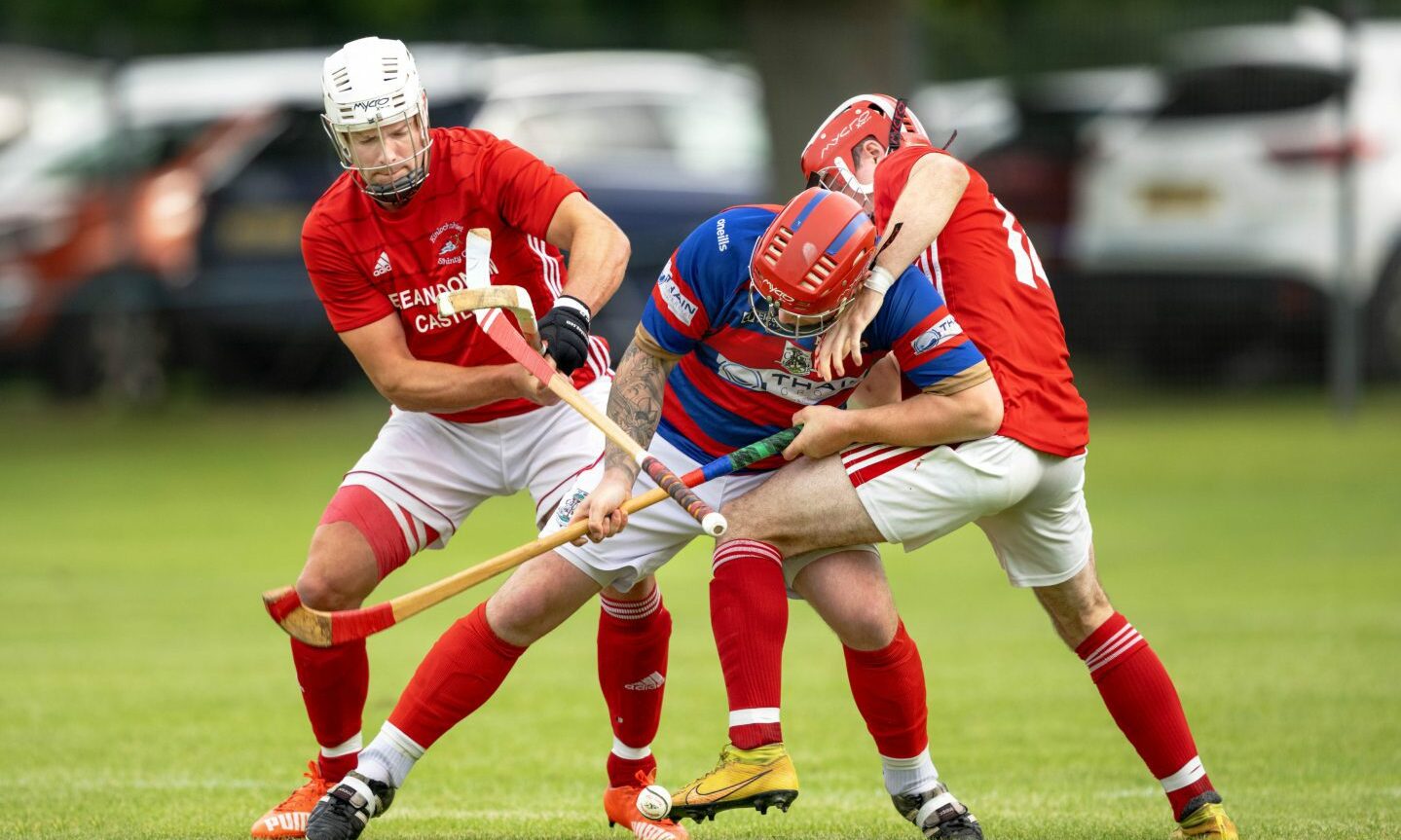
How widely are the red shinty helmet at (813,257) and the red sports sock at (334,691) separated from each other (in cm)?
176

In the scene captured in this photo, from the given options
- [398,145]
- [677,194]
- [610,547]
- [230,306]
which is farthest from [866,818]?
[230,306]

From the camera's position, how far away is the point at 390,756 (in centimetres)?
521

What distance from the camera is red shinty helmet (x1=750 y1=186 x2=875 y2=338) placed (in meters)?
4.76

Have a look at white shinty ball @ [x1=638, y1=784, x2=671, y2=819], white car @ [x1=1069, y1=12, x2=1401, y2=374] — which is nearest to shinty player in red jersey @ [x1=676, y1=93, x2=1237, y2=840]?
white shinty ball @ [x1=638, y1=784, x2=671, y2=819]

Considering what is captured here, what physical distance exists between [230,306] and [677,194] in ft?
12.7

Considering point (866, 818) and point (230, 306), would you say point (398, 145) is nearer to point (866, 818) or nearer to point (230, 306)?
point (866, 818)

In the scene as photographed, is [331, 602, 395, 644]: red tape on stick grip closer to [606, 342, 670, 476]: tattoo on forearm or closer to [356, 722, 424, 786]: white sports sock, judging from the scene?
[356, 722, 424, 786]: white sports sock

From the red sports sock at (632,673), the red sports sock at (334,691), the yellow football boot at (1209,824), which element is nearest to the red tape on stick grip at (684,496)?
the red sports sock at (632,673)

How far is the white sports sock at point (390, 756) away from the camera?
5199mm

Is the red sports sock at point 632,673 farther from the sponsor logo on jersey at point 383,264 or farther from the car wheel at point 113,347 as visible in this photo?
the car wheel at point 113,347

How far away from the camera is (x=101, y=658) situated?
28.1 ft

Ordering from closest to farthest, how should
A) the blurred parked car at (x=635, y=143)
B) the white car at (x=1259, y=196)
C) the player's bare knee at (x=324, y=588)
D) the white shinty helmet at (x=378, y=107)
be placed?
1. the white shinty helmet at (x=378, y=107)
2. the player's bare knee at (x=324, y=588)
3. the white car at (x=1259, y=196)
4. the blurred parked car at (x=635, y=143)

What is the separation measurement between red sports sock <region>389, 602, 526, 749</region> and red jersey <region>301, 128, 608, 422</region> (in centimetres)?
91

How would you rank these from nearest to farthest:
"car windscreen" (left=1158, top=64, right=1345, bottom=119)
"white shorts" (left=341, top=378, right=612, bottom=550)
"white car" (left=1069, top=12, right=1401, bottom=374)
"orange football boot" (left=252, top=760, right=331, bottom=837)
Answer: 1. "orange football boot" (left=252, top=760, right=331, bottom=837)
2. "white shorts" (left=341, top=378, right=612, bottom=550)
3. "white car" (left=1069, top=12, right=1401, bottom=374)
4. "car windscreen" (left=1158, top=64, right=1345, bottom=119)
